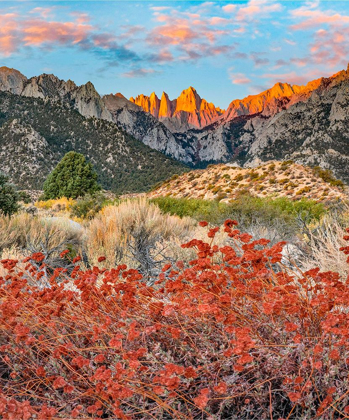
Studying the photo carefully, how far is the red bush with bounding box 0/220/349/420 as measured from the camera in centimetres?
187

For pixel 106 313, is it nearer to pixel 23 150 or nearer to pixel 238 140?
pixel 23 150

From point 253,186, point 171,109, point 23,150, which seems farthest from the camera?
point 171,109

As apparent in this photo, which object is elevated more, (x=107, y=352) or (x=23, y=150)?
(x=23, y=150)

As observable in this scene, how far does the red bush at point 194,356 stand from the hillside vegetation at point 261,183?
21229mm

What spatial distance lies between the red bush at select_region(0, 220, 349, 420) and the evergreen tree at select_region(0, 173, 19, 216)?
37.5ft

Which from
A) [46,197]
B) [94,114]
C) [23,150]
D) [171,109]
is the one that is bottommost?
[46,197]

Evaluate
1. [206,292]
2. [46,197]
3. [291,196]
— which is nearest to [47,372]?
[206,292]

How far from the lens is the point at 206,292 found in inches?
102

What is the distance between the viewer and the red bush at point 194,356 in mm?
1874

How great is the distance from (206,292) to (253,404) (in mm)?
728

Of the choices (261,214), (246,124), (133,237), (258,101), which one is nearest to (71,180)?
(261,214)

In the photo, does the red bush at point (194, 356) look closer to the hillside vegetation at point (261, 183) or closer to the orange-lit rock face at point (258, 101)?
the hillside vegetation at point (261, 183)

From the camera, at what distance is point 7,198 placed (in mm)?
13766

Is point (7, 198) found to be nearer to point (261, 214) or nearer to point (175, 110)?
point (261, 214)
